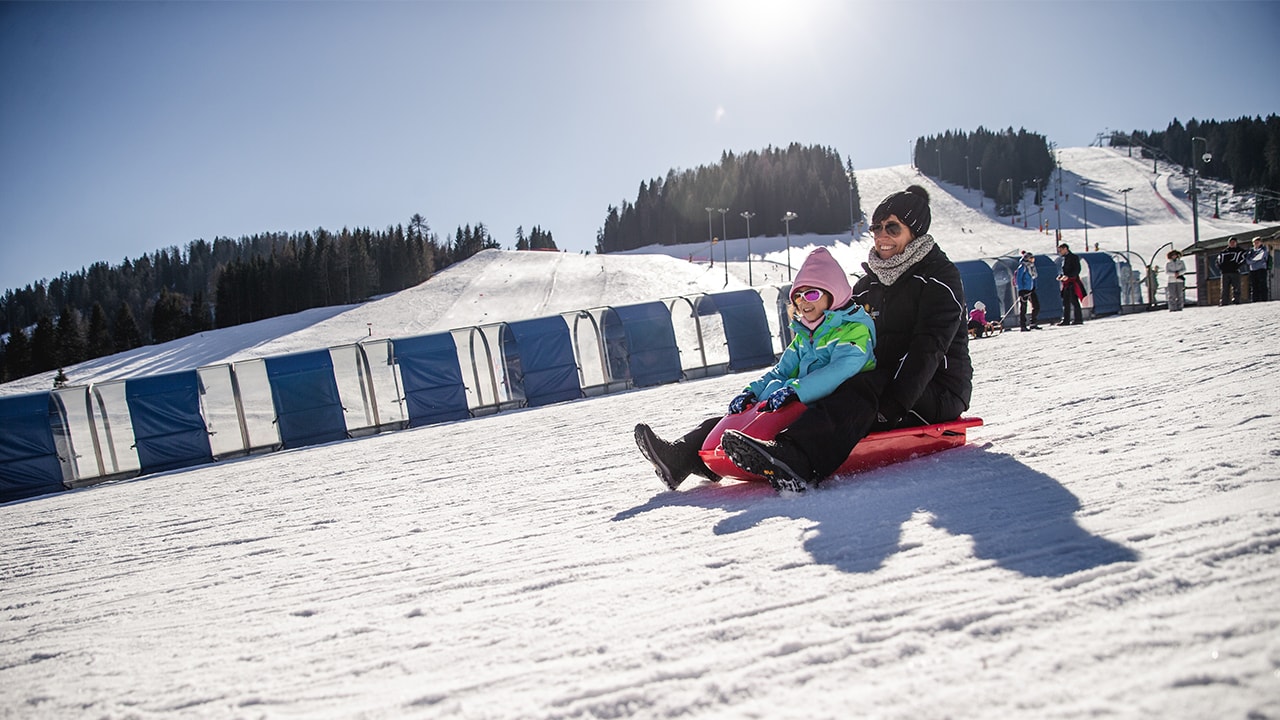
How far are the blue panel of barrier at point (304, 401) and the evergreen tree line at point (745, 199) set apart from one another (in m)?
81.7

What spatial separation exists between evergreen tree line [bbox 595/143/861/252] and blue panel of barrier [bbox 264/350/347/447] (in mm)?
81695

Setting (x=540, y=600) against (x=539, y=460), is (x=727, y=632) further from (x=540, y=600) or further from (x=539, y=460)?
(x=539, y=460)

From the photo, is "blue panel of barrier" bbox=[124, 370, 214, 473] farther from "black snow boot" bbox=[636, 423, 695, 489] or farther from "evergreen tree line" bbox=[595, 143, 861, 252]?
"evergreen tree line" bbox=[595, 143, 861, 252]

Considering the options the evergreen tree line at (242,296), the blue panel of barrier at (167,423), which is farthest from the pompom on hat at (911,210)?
the evergreen tree line at (242,296)

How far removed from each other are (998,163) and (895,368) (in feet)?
415

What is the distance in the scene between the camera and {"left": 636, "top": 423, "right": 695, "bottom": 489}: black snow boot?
439 centimetres

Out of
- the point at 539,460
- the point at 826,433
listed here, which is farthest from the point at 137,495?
the point at 826,433

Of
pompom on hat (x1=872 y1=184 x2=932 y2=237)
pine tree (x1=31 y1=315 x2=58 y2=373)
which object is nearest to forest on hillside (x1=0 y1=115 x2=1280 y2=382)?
pine tree (x1=31 y1=315 x2=58 y2=373)

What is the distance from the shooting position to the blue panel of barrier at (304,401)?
12.7m

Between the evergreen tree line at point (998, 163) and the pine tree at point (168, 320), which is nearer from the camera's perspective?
the pine tree at point (168, 320)

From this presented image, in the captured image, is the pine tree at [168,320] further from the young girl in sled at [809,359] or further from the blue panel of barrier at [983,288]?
Result: the young girl in sled at [809,359]

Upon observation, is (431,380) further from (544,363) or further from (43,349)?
(43,349)

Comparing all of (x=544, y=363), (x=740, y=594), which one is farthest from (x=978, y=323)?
(x=740, y=594)

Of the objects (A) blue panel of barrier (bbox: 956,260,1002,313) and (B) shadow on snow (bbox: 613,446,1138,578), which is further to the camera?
(A) blue panel of barrier (bbox: 956,260,1002,313)
